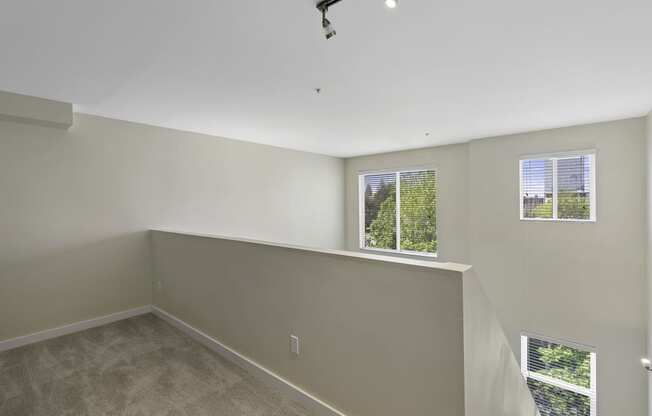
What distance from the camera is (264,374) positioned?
2363 mm

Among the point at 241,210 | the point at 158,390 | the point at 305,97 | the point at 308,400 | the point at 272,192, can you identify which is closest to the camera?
the point at 308,400

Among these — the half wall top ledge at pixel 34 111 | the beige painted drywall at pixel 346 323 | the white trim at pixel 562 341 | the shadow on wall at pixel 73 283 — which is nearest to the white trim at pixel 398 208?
the white trim at pixel 562 341

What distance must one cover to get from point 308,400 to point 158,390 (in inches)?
44.4

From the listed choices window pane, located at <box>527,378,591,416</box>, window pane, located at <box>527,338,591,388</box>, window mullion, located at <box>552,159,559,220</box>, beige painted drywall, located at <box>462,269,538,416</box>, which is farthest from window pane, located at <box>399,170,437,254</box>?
beige painted drywall, located at <box>462,269,538,416</box>

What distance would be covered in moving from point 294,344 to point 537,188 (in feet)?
13.7

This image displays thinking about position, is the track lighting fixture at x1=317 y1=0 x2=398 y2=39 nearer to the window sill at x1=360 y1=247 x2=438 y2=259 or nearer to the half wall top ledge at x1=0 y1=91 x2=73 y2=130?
the half wall top ledge at x1=0 y1=91 x2=73 y2=130

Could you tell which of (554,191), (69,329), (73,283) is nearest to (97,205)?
(73,283)

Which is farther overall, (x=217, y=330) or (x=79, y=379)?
(x=217, y=330)

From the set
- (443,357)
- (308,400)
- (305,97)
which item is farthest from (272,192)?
(443,357)

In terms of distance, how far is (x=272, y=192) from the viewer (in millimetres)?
5402

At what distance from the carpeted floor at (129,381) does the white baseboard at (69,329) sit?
0.30ft

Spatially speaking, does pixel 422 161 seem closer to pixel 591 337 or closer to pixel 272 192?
pixel 272 192

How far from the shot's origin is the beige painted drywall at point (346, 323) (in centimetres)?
148

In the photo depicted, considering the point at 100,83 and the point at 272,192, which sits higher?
the point at 100,83
